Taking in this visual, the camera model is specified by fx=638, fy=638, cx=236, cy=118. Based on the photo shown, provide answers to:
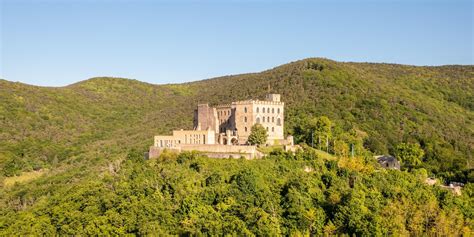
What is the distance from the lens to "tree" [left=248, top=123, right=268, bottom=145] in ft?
215

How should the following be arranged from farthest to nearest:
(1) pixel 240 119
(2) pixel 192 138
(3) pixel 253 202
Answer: (1) pixel 240 119 → (2) pixel 192 138 → (3) pixel 253 202

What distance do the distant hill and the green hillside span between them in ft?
1.05

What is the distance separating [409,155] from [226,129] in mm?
26841

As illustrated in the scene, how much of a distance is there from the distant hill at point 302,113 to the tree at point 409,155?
7.66 ft

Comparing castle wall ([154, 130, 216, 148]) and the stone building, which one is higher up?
the stone building

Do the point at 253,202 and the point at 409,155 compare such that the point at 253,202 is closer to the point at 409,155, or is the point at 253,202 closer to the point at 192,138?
the point at 192,138

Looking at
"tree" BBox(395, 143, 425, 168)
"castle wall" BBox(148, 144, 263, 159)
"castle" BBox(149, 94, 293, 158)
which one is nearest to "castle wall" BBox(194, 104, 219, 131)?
"castle" BBox(149, 94, 293, 158)

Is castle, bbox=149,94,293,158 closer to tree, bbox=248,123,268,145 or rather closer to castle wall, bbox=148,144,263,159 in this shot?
castle wall, bbox=148,144,263,159

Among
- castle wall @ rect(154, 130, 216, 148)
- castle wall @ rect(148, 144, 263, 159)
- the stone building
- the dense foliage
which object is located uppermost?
the stone building

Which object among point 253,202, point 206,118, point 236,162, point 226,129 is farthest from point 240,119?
point 253,202

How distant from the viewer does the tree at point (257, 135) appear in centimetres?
6562

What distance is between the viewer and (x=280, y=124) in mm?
70375

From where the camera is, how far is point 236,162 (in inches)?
2447

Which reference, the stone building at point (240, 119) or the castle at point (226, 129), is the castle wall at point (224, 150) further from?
the stone building at point (240, 119)
